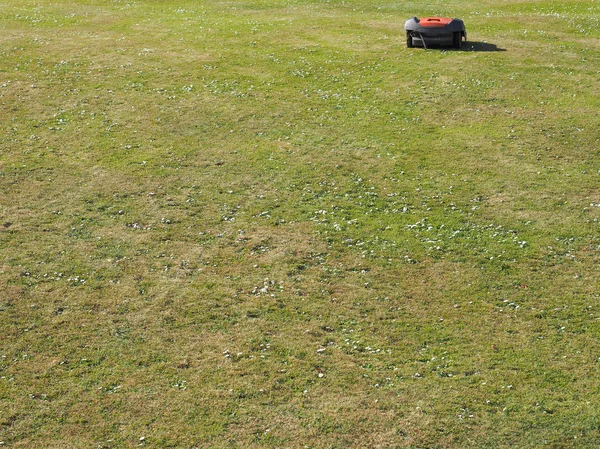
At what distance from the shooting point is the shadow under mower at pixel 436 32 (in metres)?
38.6

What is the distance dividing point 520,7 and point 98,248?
125 ft

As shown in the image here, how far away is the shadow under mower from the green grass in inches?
31.1

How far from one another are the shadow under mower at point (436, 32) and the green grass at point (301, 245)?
2.59 ft

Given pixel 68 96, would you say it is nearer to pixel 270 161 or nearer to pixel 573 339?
pixel 270 161

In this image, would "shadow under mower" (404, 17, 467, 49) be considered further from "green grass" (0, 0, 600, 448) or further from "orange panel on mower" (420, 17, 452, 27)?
"green grass" (0, 0, 600, 448)

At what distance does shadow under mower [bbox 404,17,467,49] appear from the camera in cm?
3859

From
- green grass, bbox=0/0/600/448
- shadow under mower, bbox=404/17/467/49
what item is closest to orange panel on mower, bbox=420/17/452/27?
shadow under mower, bbox=404/17/467/49

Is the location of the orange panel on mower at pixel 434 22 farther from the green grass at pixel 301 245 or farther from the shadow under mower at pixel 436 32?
the green grass at pixel 301 245

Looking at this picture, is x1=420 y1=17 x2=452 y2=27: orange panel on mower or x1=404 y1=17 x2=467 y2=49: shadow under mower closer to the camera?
x1=404 y1=17 x2=467 y2=49: shadow under mower

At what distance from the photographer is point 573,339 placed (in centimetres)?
1717

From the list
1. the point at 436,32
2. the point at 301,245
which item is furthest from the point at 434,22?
the point at 301,245

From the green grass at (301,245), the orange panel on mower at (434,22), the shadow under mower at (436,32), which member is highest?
the orange panel on mower at (434,22)

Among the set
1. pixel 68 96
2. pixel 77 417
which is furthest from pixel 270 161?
pixel 77 417

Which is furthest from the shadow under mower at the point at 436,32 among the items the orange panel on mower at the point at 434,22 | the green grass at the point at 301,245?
the green grass at the point at 301,245
